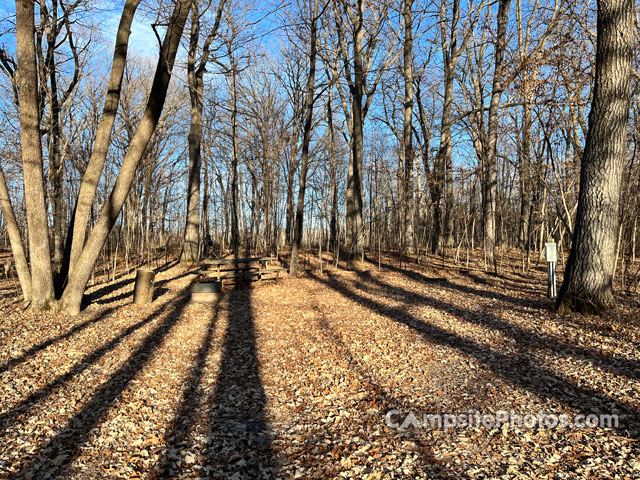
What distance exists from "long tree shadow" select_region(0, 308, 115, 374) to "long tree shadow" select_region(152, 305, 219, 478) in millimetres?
2065

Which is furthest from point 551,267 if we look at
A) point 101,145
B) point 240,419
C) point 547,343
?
point 101,145

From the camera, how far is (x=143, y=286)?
322 inches

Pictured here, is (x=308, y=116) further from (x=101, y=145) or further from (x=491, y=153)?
(x=101, y=145)

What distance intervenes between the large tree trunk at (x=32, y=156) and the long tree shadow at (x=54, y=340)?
851mm

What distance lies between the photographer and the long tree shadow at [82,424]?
2795 mm

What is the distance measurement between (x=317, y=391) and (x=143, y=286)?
5539mm

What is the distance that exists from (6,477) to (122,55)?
6.80m

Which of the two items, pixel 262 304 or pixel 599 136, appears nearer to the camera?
pixel 599 136

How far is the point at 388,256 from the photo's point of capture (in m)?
15.9

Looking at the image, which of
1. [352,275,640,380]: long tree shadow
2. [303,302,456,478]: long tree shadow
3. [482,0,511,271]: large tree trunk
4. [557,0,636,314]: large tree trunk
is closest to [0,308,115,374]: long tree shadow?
[303,302,456,478]: long tree shadow

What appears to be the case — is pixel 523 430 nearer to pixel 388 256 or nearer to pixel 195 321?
pixel 195 321

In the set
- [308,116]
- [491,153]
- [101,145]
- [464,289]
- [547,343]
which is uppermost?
[308,116]

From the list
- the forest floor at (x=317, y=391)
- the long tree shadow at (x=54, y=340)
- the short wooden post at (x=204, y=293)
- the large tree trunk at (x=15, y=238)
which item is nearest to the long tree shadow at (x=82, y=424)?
the forest floor at (x=317, y=391)

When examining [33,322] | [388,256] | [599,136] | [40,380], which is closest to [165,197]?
[388,256]
